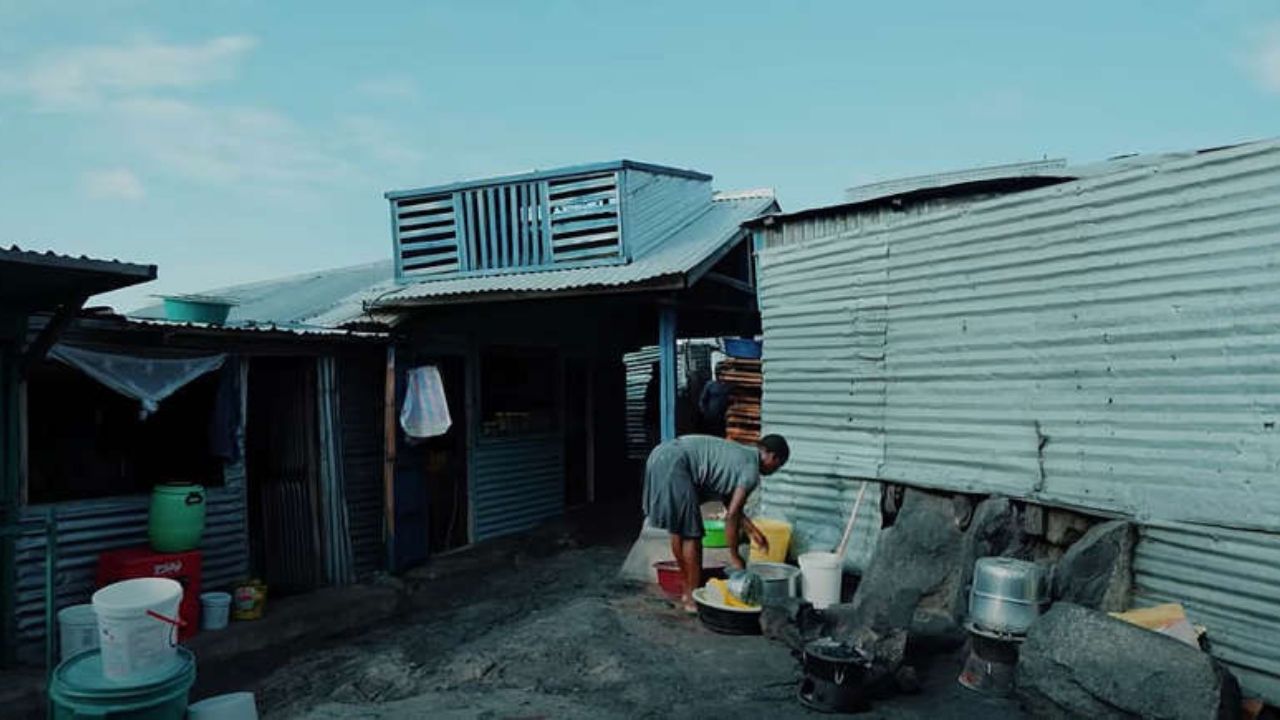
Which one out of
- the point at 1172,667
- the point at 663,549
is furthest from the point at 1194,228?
the point at 663,549

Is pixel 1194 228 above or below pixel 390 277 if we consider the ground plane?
below

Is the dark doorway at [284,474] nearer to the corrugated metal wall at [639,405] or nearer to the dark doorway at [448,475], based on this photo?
the dark doorway at [448,475]

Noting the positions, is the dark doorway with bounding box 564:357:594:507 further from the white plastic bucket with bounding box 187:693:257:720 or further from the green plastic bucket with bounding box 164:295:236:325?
the white plastic bucket with bounding box 187:693:257:720

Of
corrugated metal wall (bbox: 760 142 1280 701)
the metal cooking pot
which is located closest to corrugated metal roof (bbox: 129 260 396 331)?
corrugated metal wall (bbox: 760 142 1280 701)

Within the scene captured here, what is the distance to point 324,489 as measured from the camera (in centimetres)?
1012

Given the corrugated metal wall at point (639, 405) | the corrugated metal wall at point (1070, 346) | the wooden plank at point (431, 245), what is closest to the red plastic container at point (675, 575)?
the corrugated metal wall at point (1070, 346)

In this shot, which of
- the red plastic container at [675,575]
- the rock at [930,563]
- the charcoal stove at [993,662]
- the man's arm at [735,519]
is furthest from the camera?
the red plastic container at [675,575]

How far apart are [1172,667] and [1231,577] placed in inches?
39.1

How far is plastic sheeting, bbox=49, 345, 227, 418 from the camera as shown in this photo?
745 centimetres

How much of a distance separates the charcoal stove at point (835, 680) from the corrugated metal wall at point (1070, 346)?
216 cm

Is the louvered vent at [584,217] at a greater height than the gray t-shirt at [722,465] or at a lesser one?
greater

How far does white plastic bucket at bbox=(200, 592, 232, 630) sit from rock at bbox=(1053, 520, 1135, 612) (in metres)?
7.51

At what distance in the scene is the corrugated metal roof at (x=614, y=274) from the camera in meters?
9.80

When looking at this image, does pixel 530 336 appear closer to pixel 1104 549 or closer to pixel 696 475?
pixel 696 475
